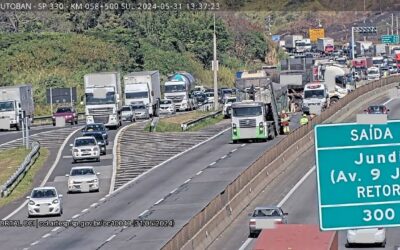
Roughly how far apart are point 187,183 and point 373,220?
152 ft

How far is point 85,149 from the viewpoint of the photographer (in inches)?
2781

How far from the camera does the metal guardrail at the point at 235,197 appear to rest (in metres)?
40.0

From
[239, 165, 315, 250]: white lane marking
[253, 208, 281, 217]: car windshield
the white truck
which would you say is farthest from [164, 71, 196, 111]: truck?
[253, 208, 281, 217]: car windshield

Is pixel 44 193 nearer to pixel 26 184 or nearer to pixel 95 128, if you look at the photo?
pixel 26 184

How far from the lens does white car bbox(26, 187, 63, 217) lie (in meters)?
53.1

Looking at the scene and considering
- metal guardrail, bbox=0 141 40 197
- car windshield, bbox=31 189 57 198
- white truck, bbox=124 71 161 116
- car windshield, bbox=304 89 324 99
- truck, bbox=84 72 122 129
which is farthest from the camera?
white truck, bbox=124 71 161 116

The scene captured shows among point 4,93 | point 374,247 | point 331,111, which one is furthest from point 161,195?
point 4,93

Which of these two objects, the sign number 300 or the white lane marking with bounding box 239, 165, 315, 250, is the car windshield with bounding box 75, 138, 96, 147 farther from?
the sign number 300

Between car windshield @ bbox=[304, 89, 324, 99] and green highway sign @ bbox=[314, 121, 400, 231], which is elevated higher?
green highway sign @ bbox=[314, 121, 400, 231]

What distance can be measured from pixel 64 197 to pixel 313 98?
39.8 meters

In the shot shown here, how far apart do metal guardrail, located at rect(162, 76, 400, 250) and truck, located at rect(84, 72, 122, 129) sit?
14.8 metres

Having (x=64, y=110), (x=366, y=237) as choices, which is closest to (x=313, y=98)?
(x=64, y=110)

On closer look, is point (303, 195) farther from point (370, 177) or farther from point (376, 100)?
point (376, 100)

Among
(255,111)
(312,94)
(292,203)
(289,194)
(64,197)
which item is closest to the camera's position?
(292,203)
